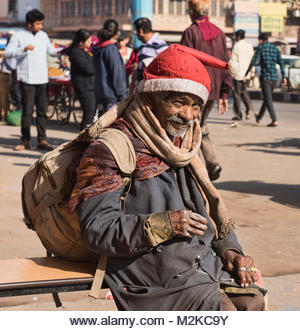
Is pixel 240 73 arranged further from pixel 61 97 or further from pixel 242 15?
pixel 242 15

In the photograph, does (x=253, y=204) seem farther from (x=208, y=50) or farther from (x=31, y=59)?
(x=31, y=59)

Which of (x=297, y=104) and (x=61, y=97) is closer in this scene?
(x=61, y=97)

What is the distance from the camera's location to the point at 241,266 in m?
3.31

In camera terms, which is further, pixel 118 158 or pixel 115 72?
pixel 115 72

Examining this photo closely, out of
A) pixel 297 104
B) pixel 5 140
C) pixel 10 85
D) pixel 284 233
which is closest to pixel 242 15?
pixel 297 104

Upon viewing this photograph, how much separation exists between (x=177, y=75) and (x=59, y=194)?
2.28 feet

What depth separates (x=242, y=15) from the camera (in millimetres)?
61250

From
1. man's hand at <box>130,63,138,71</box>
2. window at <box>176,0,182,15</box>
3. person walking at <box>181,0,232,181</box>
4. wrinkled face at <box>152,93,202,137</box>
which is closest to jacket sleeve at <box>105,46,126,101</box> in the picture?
man's hand at <box>130,63,138,71</box>

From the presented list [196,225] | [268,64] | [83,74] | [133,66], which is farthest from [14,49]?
[196,225]

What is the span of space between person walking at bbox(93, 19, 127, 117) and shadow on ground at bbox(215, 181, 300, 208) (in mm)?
2196

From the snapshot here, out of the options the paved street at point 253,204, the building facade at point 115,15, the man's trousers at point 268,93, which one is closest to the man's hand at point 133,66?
the paved street at point 253,204

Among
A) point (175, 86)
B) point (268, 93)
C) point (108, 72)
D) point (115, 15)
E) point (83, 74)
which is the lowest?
point (268, 93)

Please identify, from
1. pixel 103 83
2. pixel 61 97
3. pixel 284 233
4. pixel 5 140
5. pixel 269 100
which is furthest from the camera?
pixel 61 97

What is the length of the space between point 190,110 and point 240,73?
43.4ft
